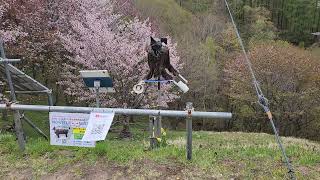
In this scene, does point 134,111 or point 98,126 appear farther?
point 134,111

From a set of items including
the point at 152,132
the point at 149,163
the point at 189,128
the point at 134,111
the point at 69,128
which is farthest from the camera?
the point at 152,132

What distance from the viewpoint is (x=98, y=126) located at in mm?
6609

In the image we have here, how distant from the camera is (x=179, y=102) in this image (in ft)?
118

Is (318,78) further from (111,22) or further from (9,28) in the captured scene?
(9,28)

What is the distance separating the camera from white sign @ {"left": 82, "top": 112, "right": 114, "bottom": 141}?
21.4 ft

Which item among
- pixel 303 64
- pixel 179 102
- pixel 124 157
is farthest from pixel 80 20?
pixel 124 157

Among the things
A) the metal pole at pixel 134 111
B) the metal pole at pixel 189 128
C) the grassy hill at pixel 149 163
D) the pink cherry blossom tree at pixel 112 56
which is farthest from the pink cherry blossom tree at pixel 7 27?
the metal pole at pixel 189 128

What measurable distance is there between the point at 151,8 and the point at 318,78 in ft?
72.3

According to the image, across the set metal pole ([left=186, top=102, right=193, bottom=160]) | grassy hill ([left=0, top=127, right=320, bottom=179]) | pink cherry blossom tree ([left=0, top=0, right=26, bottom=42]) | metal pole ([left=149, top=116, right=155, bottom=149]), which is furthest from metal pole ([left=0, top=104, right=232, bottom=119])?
pink cherry blossom tree ([left=0, top=0, right=26, bottom=42])

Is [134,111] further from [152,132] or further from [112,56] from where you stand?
[112,56]

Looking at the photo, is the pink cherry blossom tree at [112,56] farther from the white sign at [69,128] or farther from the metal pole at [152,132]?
the white sign at [69,128]

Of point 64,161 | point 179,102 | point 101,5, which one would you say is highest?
point 101,5

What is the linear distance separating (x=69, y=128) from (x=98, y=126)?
2.18 feet

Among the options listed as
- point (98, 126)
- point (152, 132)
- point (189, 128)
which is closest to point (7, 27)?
point (152, 132)
